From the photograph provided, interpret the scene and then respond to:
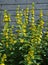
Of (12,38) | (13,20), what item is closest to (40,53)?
(12,38)

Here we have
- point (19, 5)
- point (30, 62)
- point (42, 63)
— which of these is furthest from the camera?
point (19, 5)

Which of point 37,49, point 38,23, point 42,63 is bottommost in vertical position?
point 42,63

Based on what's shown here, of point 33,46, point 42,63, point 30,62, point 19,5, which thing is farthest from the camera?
point 19,5

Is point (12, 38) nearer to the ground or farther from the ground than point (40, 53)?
farther from the ground

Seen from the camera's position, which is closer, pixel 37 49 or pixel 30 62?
pixel 30 62

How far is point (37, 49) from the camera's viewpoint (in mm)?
4543

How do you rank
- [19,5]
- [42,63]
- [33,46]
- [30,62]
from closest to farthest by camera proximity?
1. [30,62]
2. [33,46]
3. [42,63]
4. [19,5]

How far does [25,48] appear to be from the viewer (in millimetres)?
4465

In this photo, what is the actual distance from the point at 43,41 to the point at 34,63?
0.65 meters

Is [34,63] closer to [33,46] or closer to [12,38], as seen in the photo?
[33,46]

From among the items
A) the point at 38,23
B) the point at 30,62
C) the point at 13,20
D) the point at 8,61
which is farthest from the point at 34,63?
the point at 13,20

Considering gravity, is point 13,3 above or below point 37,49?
above

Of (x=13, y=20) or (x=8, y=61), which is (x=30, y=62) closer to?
(x=8, y=61)

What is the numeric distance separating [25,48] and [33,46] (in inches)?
5.9
